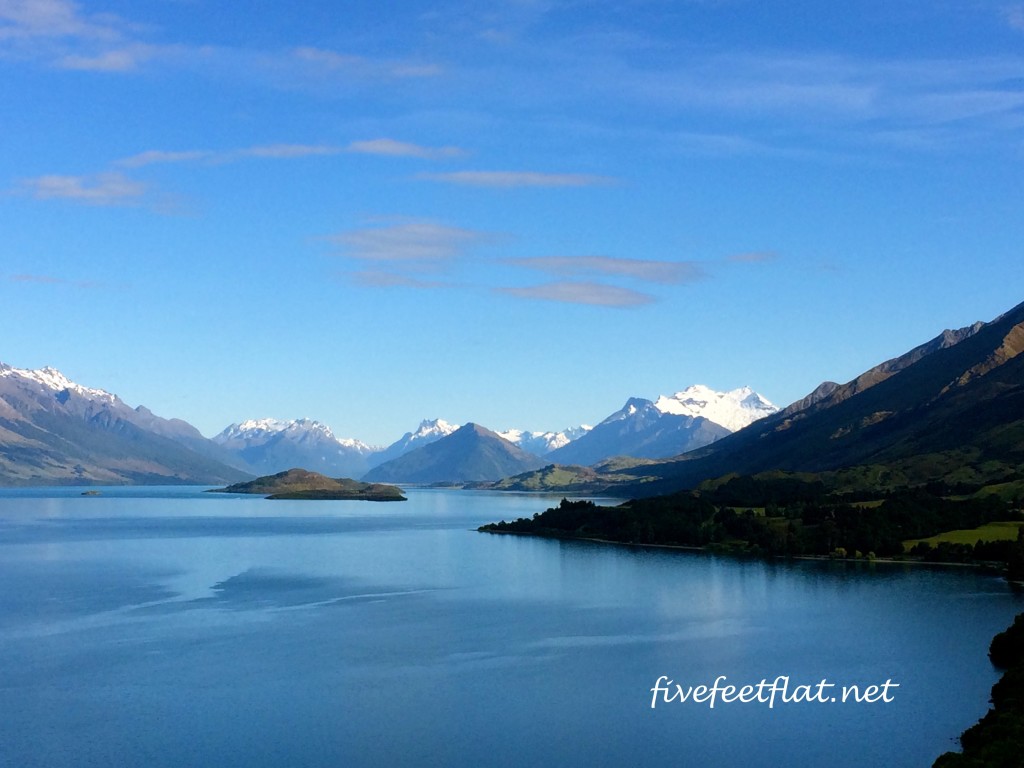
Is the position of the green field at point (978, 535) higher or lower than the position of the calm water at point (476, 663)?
higher

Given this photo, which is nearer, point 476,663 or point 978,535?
point 476,663

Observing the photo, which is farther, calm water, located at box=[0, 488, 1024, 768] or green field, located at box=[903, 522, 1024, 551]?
green field, located at box=[903, 522, 1024, 551]

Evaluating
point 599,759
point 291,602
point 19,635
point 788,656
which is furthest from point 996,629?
point 19,635

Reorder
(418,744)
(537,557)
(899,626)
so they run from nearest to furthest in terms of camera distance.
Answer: (418,744) < (899,626) < (537,557)

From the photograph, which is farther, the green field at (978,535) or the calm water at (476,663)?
the green field at (978,535)

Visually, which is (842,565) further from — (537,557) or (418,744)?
(418,744)

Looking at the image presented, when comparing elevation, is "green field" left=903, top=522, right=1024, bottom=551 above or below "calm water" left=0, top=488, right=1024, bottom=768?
above

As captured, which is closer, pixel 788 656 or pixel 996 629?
pixel 788 656

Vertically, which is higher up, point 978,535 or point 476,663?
point 978,535
